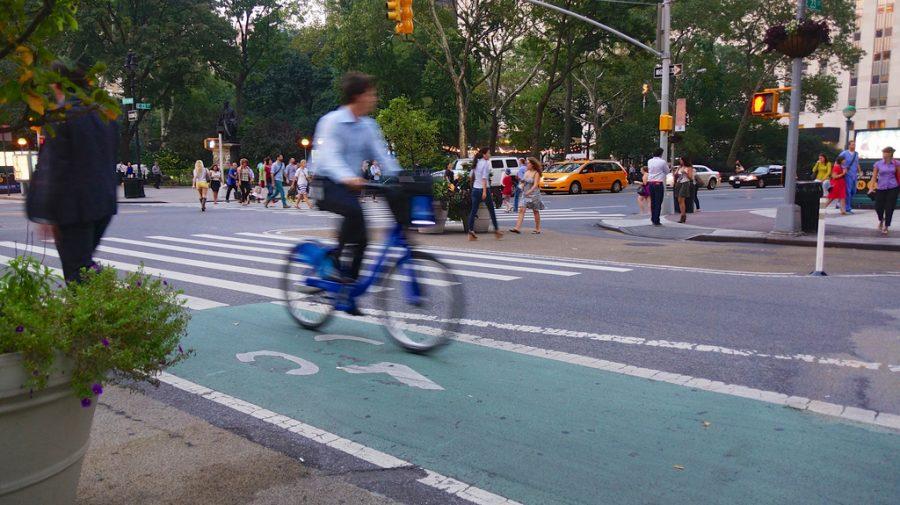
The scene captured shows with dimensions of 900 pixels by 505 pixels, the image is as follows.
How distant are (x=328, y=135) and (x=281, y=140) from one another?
56.0 meters

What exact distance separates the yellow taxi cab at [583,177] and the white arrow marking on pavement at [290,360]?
113 feet

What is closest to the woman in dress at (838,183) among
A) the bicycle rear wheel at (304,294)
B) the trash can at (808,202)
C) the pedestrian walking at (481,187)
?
the trash can at (808,202)

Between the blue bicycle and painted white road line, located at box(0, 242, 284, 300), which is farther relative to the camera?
painted white road line, located at box(0, 242, 284, 300)

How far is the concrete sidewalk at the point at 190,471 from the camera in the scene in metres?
3.27

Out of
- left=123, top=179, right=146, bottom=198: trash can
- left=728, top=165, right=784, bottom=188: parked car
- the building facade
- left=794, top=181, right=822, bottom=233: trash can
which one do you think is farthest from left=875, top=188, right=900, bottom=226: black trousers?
A: the building facade

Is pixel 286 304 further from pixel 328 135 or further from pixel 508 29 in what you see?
pixel 508 29

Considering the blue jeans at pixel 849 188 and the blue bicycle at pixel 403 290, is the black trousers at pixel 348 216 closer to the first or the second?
the blue bicycle at pixel 403 290

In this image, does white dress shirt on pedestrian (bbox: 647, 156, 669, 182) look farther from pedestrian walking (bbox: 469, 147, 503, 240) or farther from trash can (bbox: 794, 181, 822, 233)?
pedestrian walking (bbox: 469, 147, 503, 240)

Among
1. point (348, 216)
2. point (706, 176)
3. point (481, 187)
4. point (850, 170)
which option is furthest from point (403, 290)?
point (706, 176)

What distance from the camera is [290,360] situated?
554cm

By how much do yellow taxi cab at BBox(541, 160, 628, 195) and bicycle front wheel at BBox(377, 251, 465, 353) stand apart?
112 ft

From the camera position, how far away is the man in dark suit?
4473 mm

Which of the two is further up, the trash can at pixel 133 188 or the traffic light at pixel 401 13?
the traffic light at pixel 401 13

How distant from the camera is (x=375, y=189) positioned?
560 centimetres
